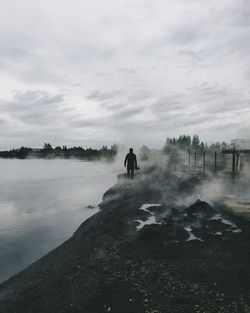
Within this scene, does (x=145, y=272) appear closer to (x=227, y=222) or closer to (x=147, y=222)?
(x=147, y=222)

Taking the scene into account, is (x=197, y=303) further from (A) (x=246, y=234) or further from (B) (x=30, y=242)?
(B) (x=30, y=242)

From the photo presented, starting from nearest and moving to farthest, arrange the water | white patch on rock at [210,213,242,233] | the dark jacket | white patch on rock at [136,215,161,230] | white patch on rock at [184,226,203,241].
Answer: white patch on rock at [184,226,203,241]
white patch on rock at [210,213,242,233]
the water
white patch on rock at [136,215,161,230]
the dark jacket

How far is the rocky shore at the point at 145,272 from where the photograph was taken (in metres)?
7.92

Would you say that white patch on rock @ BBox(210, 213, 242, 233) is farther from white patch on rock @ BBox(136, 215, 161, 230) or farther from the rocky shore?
white patch on rock @ BBox(136, 215, 161, 230)

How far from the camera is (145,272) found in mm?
9750

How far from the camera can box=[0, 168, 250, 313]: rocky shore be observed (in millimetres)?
7918

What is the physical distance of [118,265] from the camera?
1049 centimetres

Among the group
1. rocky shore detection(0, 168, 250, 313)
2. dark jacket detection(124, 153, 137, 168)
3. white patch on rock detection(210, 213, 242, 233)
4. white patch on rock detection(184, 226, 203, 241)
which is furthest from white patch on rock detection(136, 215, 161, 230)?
dark jacket detection(124, 153, 137, 168)

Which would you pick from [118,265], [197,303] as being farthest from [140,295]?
[118,265]

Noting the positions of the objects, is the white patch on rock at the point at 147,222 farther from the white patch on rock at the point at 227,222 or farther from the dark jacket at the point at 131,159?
the dark jacket at the point at 131,159

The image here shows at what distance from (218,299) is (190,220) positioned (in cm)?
858

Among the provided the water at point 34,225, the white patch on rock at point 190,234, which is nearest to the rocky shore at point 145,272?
the white patch on rock at point 190,234

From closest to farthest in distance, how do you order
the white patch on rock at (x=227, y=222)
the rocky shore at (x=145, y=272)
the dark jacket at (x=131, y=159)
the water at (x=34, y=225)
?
the rocky shore at (x=145, y=272) < the white patch on rock at (x=227, y=222) < the water at (x=34, y=225) < the dark jacket at (x=131, y=159)

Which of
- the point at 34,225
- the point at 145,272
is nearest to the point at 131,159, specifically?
A: the point at 34,225
